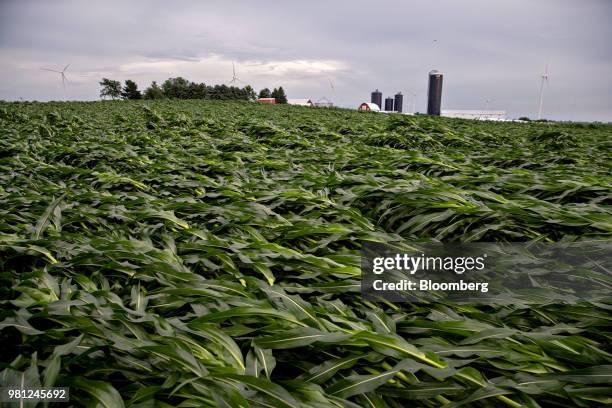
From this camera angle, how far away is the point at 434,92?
117m

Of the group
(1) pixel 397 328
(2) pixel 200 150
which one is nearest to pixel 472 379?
(1) pixel 397 328

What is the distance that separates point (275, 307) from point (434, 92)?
12735cm

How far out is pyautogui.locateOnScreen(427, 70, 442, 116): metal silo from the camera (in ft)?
377

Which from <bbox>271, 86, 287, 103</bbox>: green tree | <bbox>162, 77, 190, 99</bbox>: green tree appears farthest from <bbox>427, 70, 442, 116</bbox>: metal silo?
<bbox>162, 77, 190, 99</bbox>: green tree

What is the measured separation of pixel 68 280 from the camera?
1.79 m

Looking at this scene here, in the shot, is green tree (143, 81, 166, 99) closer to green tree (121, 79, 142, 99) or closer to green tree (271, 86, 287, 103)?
green tree (121, 79, 142, 99)

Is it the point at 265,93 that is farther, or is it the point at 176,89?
the point at 265,93

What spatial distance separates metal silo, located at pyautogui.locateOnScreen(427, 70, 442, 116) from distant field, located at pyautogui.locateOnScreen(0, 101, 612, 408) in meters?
121

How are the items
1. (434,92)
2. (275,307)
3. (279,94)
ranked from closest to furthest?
1. (275,307)
2. (279,94)
3. (434,92)

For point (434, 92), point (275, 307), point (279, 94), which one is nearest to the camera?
point (275, 307)

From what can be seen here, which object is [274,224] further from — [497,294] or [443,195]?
[497,294]

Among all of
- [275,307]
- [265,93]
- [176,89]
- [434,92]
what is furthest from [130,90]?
[434,92]

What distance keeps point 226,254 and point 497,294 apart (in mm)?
1389

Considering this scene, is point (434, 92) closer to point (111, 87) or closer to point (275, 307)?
point (111, 87)
